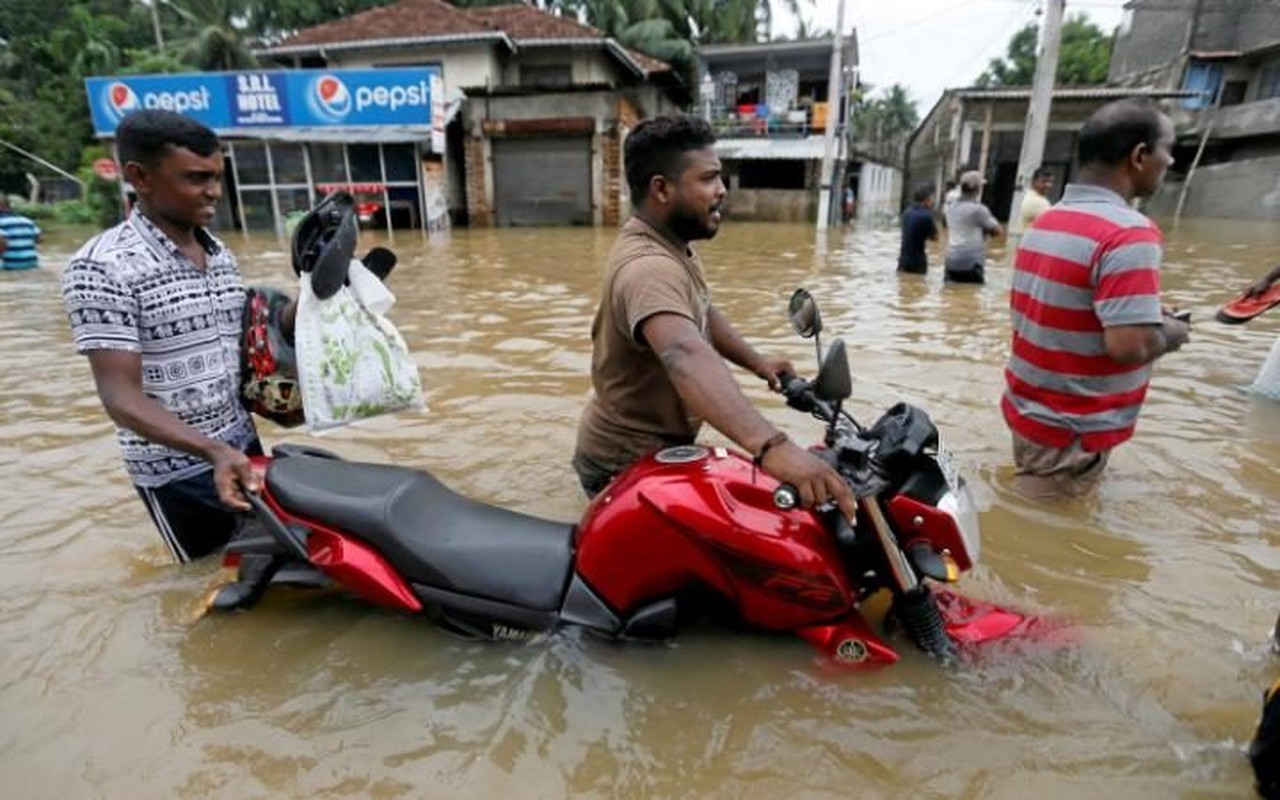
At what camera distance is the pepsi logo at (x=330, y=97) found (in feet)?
60.7

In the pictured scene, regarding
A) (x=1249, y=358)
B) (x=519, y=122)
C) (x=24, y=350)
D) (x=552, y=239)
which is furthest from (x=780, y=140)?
(x=24, y=350)

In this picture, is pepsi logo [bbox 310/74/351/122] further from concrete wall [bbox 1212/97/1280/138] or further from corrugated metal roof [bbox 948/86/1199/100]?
concrete wall [bbox 1212/97/1280/138]

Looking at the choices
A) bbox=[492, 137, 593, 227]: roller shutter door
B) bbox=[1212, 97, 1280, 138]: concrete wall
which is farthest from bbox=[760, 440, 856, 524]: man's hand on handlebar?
bbox=[1212, 97, 1280, 138]: concrete wall

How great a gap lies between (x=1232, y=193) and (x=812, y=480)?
89.3 feet

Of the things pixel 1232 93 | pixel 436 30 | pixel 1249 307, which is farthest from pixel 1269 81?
pixel 1249 307

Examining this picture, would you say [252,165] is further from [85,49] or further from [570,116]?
[85,49]

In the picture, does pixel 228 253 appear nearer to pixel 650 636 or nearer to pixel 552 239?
pixel 650 636

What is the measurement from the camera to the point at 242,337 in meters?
2.61

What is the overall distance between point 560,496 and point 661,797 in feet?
6.53

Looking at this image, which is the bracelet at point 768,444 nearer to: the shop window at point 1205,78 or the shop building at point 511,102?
the shop building at point 511,102

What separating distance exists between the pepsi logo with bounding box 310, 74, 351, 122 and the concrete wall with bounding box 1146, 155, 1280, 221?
25020 millimetres

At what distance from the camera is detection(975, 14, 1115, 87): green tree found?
120 ft

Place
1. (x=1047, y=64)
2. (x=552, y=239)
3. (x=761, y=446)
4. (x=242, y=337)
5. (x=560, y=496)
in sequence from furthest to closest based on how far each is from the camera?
(x=552, y=239), (x=1047, y=64), (x=560, y=496), (x=242, y=337), (x=761, y=446)

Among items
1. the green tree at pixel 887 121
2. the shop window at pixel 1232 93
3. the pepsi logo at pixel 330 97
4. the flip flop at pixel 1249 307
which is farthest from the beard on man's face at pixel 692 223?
the green tree at pixel 887 121
